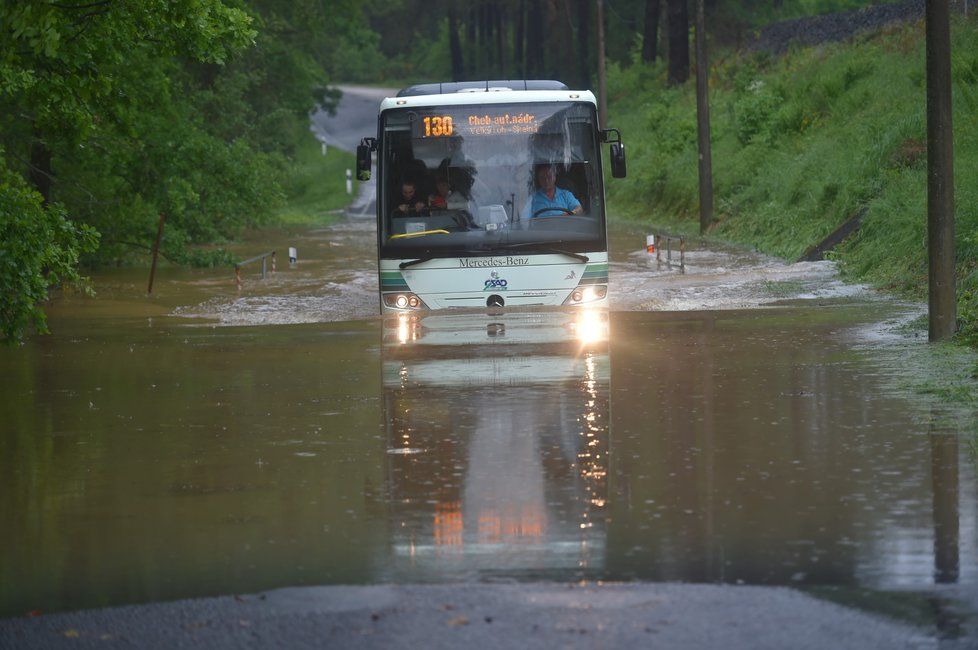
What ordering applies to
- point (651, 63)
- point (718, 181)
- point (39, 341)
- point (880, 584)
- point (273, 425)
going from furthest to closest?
1. point (651, 63)
2. point (718, 181)
3. point (39, 341)
4. point (273, 425)
5. point (880, 584)

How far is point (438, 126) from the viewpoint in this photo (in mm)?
18000

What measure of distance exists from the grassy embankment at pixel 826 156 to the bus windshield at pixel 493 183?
4531mm

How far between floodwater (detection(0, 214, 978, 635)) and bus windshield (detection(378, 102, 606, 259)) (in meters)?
1.15

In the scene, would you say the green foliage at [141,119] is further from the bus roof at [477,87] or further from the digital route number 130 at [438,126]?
the bus roof at [477,87]

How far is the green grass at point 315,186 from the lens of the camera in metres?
54.8

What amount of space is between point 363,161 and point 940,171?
6.81 m

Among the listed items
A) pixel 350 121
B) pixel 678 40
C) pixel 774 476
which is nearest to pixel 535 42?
pixel 350 121

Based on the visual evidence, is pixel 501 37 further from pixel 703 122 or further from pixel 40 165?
pixel 40 165

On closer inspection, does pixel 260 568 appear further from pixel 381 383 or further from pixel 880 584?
pixel 381 383

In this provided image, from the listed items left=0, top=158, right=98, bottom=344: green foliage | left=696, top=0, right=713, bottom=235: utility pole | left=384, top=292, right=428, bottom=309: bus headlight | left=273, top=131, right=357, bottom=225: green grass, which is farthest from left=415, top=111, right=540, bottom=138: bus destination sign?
left=273, top=131, right=357, bottom=225: green grass

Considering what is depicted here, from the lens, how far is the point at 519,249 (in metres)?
17.7

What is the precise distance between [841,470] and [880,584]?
278cm

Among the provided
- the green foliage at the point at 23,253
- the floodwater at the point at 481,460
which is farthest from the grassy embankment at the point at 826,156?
the green foliage at the point at 23,253

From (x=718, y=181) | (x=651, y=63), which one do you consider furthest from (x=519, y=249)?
(x=651, y=63)
